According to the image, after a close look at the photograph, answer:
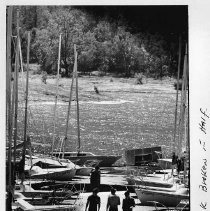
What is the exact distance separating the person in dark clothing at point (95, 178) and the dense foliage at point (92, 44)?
29.3 inches

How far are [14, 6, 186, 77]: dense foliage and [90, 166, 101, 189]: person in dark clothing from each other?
0.74 metres

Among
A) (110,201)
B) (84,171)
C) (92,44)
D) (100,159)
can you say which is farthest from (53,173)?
(92,44)

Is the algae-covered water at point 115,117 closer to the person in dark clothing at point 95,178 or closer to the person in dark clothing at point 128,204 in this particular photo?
the person in dark clothing at point 95,178

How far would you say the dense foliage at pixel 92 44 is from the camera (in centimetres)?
511

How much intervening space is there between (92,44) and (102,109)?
50 centimetres

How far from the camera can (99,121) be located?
16.9 ft

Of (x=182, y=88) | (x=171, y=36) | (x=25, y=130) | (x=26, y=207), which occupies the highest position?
(x=171, y=36)

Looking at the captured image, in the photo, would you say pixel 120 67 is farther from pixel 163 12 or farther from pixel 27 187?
pixel 27 187

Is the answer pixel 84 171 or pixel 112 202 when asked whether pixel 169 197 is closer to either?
pixel 112 202

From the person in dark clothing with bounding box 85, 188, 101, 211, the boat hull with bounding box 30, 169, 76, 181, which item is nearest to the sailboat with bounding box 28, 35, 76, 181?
→ the boat hull with bounding box 30, 169, 76, 181

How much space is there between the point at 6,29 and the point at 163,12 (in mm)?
1170

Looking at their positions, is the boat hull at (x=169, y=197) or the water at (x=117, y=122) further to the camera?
the water at (x=117, y=122)

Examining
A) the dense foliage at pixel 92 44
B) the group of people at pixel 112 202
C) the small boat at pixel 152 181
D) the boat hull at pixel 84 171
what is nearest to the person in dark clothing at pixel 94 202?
the group of people at pixel 112 202
